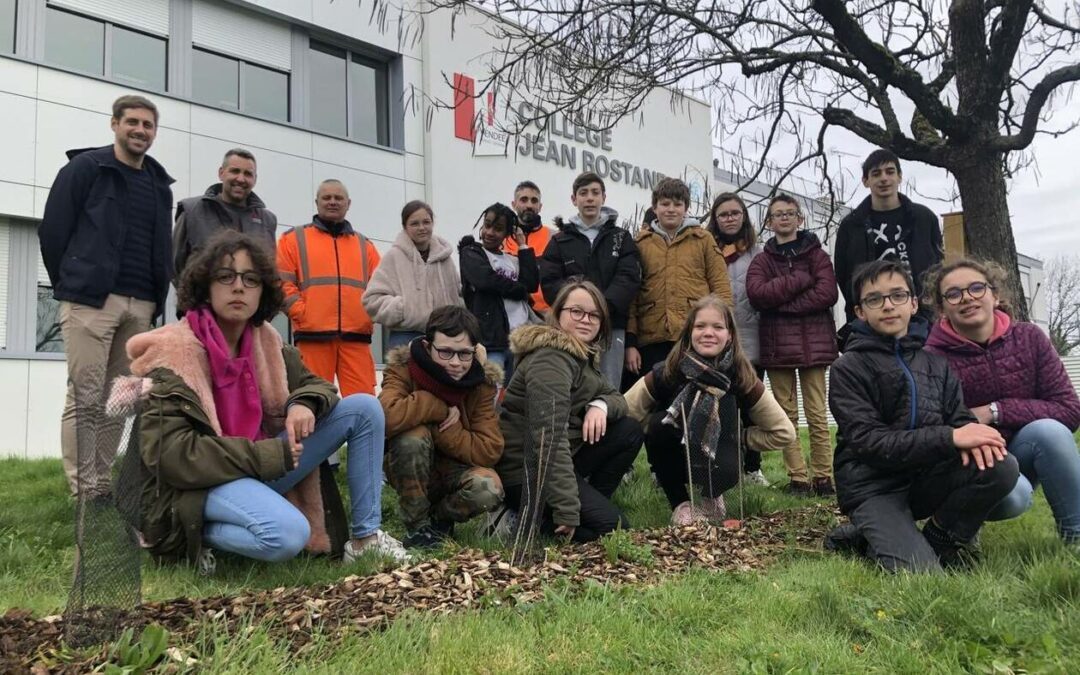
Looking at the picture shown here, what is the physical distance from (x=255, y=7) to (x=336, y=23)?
4.46ft

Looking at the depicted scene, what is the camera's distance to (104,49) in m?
11.0

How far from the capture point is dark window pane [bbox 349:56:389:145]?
14016mm

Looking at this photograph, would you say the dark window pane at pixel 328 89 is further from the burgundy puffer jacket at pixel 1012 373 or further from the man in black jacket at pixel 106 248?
the burgundy puffer jacket at pixel 1012 373

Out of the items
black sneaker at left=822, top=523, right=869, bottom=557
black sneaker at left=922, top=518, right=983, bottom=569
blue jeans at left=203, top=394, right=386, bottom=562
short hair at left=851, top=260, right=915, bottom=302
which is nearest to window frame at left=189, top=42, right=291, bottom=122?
blue jeans at left=203, top=394, right=386, bottom=562

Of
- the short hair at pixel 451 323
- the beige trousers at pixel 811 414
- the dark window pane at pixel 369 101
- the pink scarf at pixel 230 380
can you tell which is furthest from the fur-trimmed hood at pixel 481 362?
the dark window pane at pixel 369 101

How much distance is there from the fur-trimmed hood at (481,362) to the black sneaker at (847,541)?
6.44 feet

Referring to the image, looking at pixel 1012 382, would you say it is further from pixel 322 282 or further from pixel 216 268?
pixel 322 282

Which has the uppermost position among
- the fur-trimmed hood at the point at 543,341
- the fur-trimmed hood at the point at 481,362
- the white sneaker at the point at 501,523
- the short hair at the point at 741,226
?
the short hair at the point at 741,226

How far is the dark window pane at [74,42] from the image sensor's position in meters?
10.5

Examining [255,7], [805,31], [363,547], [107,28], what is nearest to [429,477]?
[363,547]

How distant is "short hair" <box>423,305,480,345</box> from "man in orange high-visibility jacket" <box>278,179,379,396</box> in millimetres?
1692

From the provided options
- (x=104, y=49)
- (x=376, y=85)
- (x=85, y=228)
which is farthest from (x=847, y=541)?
(x=376, y=85)

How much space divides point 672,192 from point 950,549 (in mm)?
3154

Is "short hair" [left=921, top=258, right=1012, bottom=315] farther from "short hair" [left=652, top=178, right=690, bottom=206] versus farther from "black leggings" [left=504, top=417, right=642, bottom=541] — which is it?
"short hair" [left=652, top=178, right=690, bottom=206]
